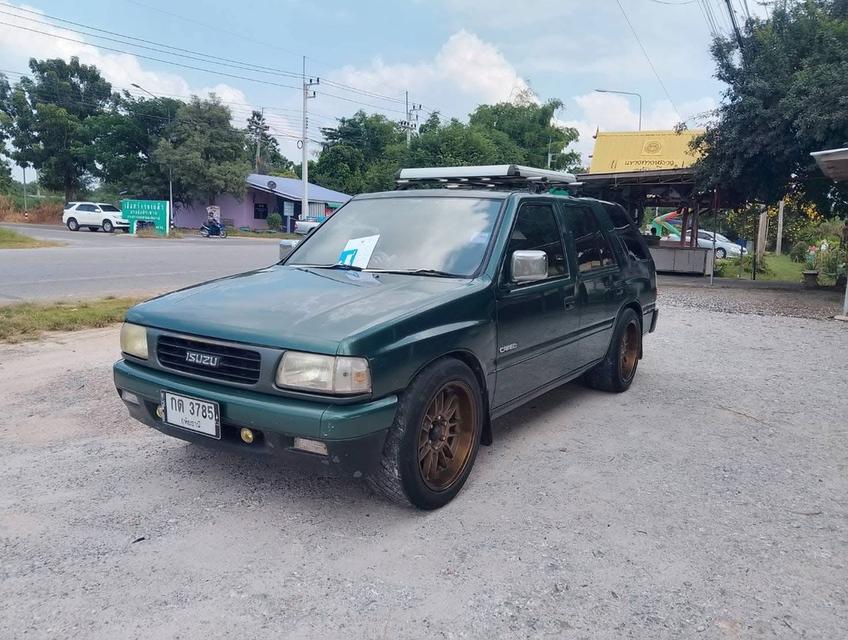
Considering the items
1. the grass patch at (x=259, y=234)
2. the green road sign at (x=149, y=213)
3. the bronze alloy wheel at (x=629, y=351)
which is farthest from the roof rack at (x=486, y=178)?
the grass patch at (x=259, y=234)

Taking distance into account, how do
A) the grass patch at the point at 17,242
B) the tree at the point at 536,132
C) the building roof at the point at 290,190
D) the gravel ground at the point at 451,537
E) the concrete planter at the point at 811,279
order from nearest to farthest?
1. the gravel ground at the point at 451,537
2. the concrete planter at the point at 811,279
3. the grass patch at the point at 17,242
4. the building roof at the point at 290,190
5. the tree at the point at 536,132

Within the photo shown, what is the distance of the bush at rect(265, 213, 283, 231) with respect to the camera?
139ft

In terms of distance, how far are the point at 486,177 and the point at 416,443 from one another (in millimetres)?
3022

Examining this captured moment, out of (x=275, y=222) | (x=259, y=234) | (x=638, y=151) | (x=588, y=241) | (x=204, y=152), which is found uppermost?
(x=204, y=152)

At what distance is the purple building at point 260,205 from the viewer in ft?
136

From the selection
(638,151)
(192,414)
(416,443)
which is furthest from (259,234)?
(416,443)

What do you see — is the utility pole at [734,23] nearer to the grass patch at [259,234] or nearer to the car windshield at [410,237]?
the car windshield at [410,237]

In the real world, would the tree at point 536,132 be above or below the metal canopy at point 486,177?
above

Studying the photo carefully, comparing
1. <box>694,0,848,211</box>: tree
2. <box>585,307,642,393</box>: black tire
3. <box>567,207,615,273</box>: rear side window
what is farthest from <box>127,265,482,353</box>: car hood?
<box>694,0,848,211</box>: tree

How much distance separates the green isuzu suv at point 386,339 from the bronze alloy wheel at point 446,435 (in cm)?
1

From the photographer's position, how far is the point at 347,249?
4328 millimetres

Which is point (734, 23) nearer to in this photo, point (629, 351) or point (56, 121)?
point (629, 351)

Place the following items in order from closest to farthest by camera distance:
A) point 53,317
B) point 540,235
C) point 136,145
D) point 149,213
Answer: point 540,235
point 53,317
point 149,213
point 136,145

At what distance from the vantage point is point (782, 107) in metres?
13.3
